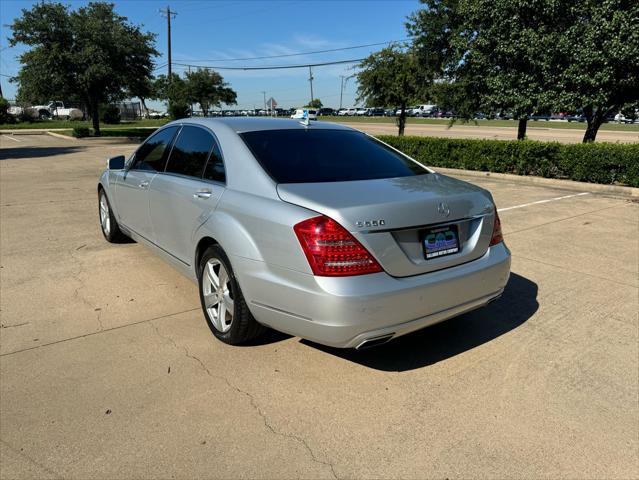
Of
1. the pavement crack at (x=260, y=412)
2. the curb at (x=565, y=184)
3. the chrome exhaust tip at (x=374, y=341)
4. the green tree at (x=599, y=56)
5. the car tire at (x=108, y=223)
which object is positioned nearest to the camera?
the pavement crack at (x=260, y=412)

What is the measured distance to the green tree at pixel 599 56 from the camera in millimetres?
11031

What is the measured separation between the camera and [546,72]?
12773 millimetres

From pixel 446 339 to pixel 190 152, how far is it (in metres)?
2.52

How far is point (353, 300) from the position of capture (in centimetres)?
258

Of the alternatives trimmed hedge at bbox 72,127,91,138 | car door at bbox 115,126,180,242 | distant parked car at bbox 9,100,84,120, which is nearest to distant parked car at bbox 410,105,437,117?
distant parked car at bbox 9,100,84,120

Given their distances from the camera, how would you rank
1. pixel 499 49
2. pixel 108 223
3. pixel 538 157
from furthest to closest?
pixel 499 49, pixel 538 157, pixel 108 223

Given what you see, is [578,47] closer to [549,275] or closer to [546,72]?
[546,72]

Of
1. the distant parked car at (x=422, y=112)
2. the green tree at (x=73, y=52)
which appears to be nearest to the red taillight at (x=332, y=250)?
the green tree at (x=73, y=52)

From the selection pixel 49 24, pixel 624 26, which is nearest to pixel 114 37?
pixel 49 24

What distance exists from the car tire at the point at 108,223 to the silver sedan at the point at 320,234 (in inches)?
76.4

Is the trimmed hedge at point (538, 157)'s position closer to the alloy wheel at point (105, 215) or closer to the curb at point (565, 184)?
the curb at point (565, 184)

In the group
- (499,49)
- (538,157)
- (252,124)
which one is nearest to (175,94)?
(499,49)

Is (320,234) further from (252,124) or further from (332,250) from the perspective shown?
(252,124)

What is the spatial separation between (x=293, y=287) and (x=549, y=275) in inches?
133
